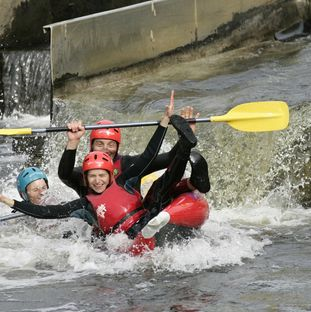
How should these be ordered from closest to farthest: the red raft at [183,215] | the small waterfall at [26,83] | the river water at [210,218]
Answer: the river water at [210,218] < the red raft at [183,215] < the small waterfall at [26,83]

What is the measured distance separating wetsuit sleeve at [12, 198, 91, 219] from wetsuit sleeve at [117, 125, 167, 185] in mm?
341

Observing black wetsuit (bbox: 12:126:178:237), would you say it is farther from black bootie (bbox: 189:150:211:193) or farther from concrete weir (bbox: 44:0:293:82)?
concrete weir (bbox: 44:0:293:82)

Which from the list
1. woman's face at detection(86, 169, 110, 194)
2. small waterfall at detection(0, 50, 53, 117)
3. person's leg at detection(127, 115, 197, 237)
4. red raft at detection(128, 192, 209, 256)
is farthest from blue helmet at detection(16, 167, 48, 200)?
small waterfall at detection(0, 50, 53, 117)

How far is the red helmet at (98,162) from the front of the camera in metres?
6.40

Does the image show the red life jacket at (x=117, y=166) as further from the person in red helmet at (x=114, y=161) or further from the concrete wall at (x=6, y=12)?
the concrete wall at (x=6, y=12)

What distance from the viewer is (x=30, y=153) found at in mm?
10391

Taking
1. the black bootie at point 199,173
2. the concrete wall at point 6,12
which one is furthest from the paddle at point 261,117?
the concrete wall at point 6,12

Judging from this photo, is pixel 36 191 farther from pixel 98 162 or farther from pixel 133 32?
pixel 133 32

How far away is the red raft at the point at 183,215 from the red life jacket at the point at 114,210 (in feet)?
0.59

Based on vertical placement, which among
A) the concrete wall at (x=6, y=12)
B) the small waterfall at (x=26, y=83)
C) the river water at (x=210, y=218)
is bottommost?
the river water at (x=210, y=218)

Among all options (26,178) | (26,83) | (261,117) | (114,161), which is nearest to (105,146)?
(114,161)

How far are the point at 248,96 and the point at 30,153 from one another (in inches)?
102

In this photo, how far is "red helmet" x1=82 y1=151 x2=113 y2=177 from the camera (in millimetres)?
6398

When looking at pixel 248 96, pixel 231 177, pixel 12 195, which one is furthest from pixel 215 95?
pixel 12 195
